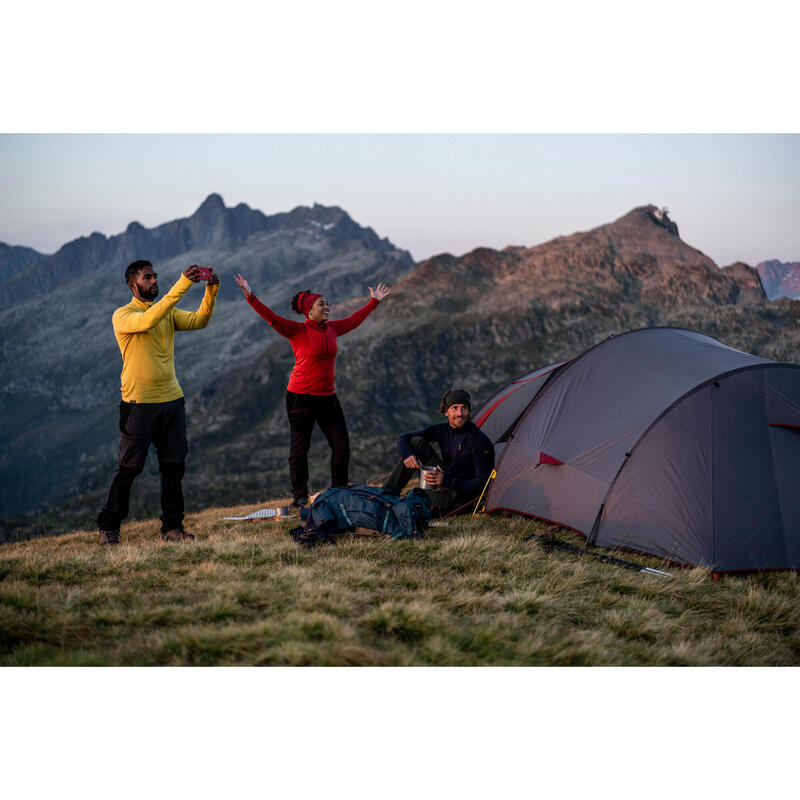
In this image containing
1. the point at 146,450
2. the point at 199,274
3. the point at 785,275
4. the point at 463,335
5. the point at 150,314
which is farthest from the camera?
the point at 463,335

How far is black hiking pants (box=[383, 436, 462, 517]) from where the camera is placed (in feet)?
27.6

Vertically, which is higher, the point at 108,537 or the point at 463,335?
the point at 463,335

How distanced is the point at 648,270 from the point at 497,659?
13010 cm

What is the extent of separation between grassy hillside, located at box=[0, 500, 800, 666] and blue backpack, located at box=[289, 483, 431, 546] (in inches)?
9.0

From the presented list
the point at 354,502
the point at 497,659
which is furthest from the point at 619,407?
the point at 497,659

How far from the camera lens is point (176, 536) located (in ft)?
26.2

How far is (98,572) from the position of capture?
6.36 metres

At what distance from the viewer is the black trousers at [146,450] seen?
7.46 metres

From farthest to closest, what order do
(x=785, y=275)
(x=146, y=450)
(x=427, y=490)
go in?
(x=785, y=275)
(x=427, y=490)
(x=146, y=450)

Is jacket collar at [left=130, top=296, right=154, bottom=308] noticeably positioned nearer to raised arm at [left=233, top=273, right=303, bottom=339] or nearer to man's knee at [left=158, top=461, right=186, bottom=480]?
raised arm at [left=233, top=273, right=303, bottom=339]

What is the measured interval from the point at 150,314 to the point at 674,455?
666 cm

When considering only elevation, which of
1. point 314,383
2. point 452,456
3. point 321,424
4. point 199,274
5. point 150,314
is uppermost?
point 199,274

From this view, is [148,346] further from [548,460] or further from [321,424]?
[548,460]

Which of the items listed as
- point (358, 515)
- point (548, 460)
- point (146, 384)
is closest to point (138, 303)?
point (146, 384)
